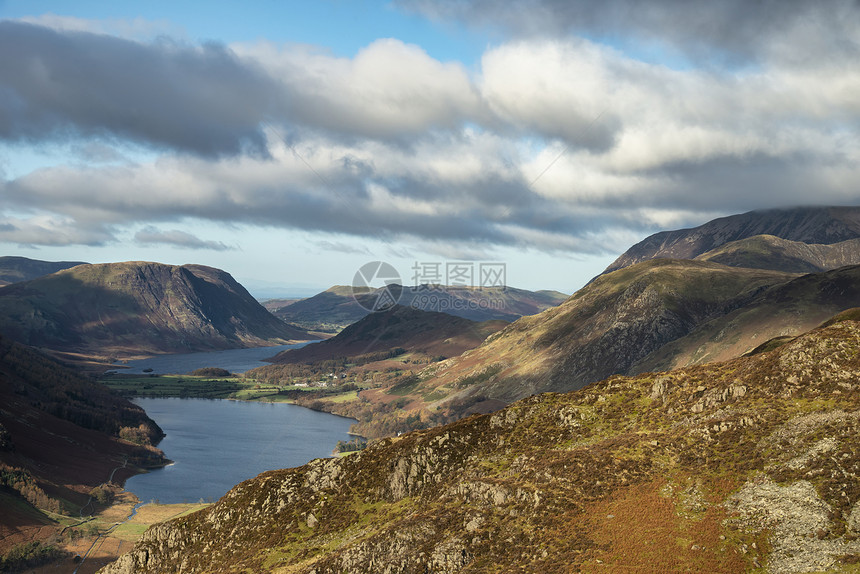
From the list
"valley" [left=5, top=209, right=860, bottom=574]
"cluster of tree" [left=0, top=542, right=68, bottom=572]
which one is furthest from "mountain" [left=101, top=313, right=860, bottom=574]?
"cluster of tree" [left=0, top=542, right=68, bottom=572]

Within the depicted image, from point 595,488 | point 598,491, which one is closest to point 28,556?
point 595,488

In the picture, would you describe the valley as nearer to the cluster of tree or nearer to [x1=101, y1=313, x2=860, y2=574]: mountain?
[x1=101, y1=313, x2=860, y2=574]: mountain

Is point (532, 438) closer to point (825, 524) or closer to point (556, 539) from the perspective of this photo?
point (556, 539)

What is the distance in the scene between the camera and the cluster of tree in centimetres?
16375

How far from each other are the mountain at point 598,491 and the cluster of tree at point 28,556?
84646mm

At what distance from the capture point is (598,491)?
250 feet

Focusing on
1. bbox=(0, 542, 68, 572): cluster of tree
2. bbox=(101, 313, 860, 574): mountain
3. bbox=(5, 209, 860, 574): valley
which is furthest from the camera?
bbox=(0, 542, 68, 572): cluster of tree

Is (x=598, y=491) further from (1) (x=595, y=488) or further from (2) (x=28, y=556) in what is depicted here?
(2) (x=28, y=556)

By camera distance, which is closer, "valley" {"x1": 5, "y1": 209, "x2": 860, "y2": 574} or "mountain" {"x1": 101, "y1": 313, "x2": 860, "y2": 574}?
"mountain" {"x1": 101, "y1": 313, "x2": 860, "y2": 574}

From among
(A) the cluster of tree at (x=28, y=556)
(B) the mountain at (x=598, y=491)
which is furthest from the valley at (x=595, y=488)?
(A) the cluster of tree at (x=28, y=556)

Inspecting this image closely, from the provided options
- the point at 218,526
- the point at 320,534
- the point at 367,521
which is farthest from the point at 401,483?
the point at 218,526

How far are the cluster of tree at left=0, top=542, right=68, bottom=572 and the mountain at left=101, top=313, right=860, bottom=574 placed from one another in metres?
84.6

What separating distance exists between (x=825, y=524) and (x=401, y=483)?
5508 cm

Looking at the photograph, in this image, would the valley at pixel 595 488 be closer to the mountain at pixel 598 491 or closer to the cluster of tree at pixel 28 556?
the mountain at pixel 598 491
